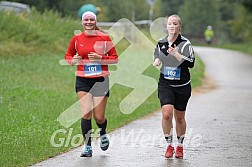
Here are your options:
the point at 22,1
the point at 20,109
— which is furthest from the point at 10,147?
the point at 22,1

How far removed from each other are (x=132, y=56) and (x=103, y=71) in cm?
2037

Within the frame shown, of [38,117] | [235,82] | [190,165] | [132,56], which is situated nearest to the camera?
[190,165]

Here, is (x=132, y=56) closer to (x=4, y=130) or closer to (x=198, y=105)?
(x=198, y=105)

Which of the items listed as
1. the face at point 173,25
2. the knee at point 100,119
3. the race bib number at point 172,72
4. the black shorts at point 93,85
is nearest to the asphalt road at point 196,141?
the knee at point 100,119

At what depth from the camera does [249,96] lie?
69.1 ft

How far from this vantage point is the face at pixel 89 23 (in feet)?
30.9

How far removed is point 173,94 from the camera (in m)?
9.36

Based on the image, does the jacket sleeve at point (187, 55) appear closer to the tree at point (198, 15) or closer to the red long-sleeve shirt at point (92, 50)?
the red long-sleeve shirt at point (92, 50)

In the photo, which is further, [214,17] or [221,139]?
[214,17]

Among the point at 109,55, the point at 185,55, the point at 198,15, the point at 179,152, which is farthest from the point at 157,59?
the point at 198,15

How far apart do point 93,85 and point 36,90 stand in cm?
829

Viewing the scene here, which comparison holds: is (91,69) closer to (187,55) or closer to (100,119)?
(100,119)

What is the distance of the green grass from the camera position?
33.6ft

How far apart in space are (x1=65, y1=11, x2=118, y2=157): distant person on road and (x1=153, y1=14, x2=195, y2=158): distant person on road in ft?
2.38
